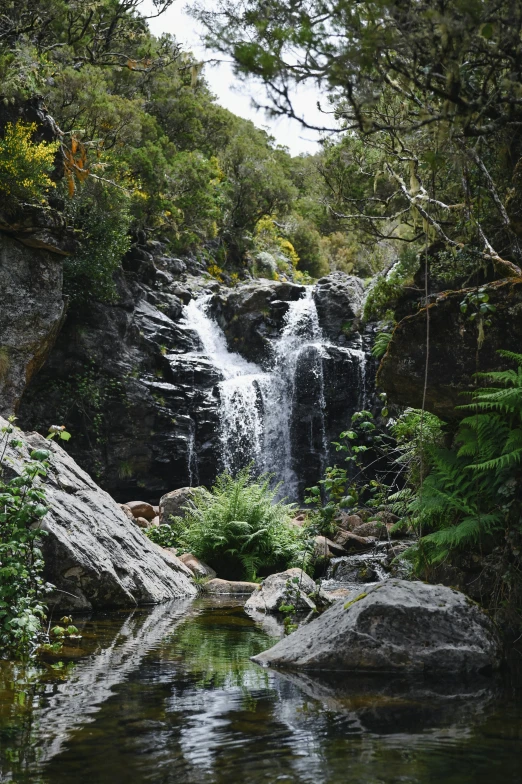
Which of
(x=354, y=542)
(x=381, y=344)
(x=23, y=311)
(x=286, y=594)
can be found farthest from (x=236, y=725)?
(x=23, y=311)

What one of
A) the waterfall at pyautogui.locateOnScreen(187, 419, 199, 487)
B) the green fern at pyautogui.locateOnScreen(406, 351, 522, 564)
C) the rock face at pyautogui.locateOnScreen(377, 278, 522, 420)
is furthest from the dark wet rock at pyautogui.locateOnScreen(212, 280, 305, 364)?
the green fern at pyautogui.locateOnScreen(406, 351, 522, 564)

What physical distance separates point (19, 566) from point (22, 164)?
13.2 meters

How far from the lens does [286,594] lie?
317 inches

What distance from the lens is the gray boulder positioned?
316 inches

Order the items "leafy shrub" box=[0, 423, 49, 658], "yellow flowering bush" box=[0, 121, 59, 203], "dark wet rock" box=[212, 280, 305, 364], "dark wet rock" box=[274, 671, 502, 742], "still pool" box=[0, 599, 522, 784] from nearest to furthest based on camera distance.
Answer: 1. "still pool" box=[0, 599, 522, 784]
2. "dark wet rock" box=[274, 671, 502, 742]
3. "leafy shrub" box=[0, 423, 49, 658]
4. "yellow flowering bush" box=[0, 121, 59, 203]
5. "dark wet rock" box=[212, 280, 305, 364]

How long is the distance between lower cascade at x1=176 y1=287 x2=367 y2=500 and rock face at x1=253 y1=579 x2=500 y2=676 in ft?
50.8

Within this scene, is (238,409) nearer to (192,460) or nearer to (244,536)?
(192,460)

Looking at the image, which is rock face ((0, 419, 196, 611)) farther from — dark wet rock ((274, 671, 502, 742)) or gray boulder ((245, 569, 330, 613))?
dark wet rock ((274, 671, 502, 742))

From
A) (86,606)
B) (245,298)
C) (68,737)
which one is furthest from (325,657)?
(245,298)

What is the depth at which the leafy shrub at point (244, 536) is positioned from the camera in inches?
428

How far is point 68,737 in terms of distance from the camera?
10.4ft

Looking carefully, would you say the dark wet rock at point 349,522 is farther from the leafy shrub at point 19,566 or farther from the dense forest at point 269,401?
the leafy shrub at point 19,566

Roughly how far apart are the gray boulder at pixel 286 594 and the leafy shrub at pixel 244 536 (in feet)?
6.17

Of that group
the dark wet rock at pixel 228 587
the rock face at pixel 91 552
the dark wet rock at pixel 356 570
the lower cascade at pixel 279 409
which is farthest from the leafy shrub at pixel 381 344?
the lower cascade at pixel 279 409
